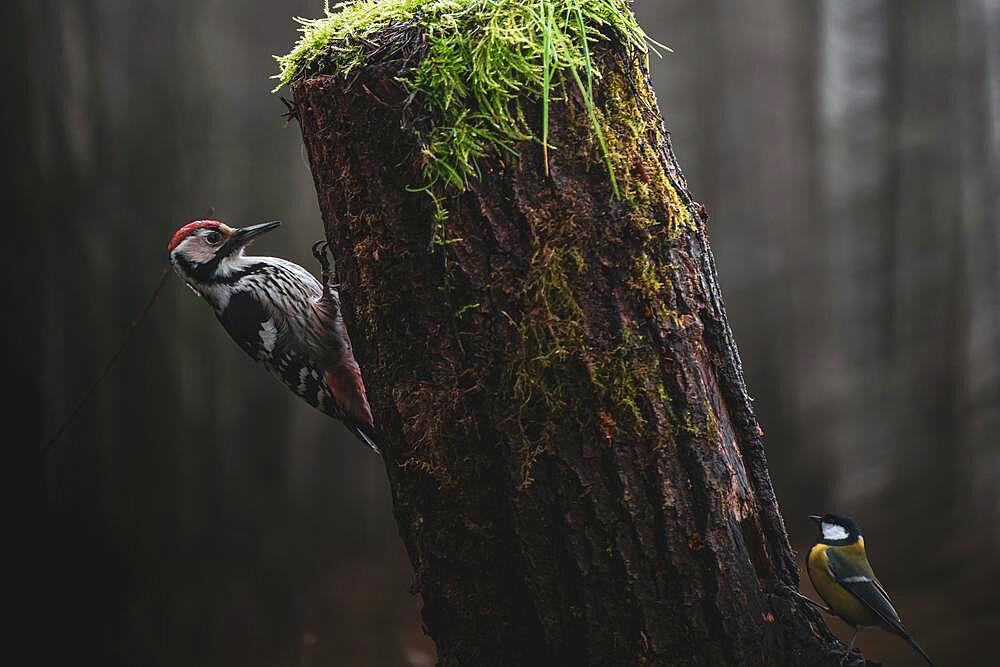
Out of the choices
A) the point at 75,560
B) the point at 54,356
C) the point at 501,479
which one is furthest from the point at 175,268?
the point at 501,479

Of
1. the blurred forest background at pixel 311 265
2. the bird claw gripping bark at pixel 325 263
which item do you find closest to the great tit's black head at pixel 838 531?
the bird claw gripping bark at pixel 325 263

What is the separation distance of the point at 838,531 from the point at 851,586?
5.7 inches

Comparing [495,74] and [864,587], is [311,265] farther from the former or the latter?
[864,587]

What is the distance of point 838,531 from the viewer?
4.53 feet

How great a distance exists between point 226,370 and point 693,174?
2.00 m

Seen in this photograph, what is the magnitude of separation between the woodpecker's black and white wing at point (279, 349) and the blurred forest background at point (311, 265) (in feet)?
2.61

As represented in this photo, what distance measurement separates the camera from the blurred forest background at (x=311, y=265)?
94.4 inches

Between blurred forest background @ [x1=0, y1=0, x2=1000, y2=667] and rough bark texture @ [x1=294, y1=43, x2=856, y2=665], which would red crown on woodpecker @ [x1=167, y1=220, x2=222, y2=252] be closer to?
blurred forest background @ [x1=0, y1=0, x2=1000, y2=667]

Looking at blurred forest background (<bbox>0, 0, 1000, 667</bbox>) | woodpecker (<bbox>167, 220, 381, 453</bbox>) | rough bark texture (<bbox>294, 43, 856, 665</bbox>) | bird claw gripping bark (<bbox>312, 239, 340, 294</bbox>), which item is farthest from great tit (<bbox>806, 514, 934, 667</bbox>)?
blurred forest background (<bbox>0, 0, 1000, 667</bbox>)

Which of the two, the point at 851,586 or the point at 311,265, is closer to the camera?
the point at 851,586

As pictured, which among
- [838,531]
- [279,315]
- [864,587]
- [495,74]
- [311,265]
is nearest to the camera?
[495,74]

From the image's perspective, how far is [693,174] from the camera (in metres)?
3.23

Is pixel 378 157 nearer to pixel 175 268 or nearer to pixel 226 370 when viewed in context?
pixel 175 268

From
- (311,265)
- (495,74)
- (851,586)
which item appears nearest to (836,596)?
(851,586)
